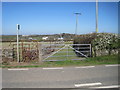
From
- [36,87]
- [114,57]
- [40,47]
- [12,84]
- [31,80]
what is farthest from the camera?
[114,57]

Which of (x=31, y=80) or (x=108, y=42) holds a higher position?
(x=108, y=42)

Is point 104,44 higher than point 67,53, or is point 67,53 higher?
point 104,44

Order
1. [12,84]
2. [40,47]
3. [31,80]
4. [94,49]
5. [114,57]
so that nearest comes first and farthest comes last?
1. [12,84]
2. [31,80]
3. [40,47]
4. [114,57]
5. [94,49]

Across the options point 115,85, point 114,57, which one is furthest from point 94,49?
point 115,85

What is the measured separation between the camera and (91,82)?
18.6 ft

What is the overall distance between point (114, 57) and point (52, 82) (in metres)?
7.31

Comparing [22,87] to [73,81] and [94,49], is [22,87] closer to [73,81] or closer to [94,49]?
[73,81]

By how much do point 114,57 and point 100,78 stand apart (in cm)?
568

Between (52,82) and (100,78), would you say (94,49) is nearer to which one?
(100,78)

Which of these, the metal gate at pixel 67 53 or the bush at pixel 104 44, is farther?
the bush at pixel 104 44

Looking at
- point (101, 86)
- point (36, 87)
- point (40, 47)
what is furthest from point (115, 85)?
point (40, 47)

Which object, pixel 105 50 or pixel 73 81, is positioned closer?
pixel 73 81

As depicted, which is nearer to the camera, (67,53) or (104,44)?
(67,53)

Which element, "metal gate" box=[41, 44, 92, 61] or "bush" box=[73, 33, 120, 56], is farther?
"bush" box=[73, 33, 120, 56]
